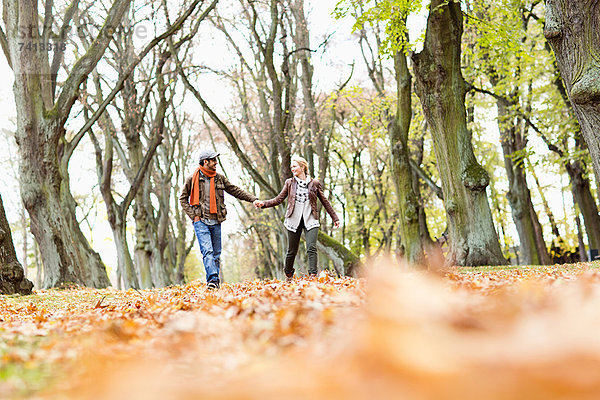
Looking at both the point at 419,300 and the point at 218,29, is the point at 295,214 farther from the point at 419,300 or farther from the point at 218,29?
the point at 218,29

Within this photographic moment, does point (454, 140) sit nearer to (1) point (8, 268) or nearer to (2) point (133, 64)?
(2) point (133, 64)

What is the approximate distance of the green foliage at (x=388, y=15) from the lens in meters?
12.5

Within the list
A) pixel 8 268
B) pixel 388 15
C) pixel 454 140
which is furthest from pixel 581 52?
pixel 8 268

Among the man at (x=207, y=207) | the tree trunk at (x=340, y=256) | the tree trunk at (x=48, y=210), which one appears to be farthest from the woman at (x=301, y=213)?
the tree trunk at (x=48, y=210)

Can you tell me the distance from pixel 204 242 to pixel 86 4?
12594 mm

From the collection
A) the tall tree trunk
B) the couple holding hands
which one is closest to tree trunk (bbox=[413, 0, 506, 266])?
the tall tree trunk

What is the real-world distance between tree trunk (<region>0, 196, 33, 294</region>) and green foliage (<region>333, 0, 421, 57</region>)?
9007 mm

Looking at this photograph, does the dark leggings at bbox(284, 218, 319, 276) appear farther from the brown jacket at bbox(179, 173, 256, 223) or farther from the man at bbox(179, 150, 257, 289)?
the man at bbox(179, 150, 257, 289)

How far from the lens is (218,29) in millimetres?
19375

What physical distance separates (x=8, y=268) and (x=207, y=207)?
17.4 ft

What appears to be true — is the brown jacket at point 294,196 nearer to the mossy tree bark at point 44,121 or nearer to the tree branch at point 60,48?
the mossy tree bark at point 44,121

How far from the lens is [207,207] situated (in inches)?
332

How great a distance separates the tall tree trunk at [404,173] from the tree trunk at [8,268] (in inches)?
354

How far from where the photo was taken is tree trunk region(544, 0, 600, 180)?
8.34 m
